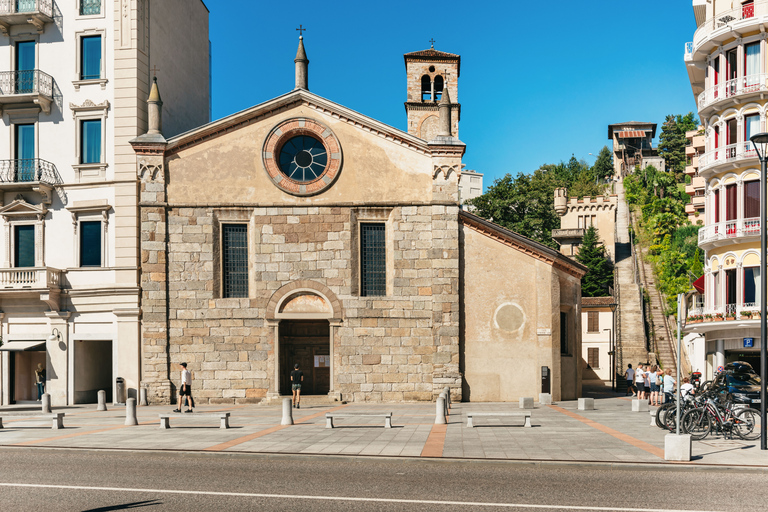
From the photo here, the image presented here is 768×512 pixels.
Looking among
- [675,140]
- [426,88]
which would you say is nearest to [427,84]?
[426,88]

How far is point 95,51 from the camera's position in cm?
3150

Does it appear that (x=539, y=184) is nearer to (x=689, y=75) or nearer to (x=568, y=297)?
(x=689, y=75)

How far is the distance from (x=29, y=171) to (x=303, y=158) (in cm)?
1193

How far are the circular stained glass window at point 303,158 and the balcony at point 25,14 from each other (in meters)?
12.0

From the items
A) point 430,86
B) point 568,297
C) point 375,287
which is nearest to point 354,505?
point 375,287

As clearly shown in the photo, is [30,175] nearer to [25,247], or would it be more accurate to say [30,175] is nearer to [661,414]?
[25,247]

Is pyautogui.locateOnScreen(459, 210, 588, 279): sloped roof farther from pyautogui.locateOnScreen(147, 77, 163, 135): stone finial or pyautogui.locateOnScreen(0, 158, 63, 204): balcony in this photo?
pyautogui.locateOnScreen(0, 158, 63, 204): balcony

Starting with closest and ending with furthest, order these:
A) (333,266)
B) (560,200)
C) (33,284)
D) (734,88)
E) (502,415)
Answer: (502,415) < (333,266) < (33,284) < (734,88) < (560,200)

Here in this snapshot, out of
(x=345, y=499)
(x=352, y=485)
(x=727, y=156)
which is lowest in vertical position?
(x=352, y=485)

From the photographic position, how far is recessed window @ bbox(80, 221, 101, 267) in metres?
30.8

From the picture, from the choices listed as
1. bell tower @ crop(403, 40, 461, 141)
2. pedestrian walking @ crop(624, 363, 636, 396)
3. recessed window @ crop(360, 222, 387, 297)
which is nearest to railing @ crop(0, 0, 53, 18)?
recessed window @ crop(360, 222, 387, 297)

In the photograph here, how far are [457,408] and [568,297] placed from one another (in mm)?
8995

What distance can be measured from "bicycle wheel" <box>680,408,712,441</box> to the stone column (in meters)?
24.1

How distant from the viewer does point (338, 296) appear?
2952cm
